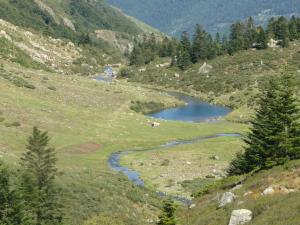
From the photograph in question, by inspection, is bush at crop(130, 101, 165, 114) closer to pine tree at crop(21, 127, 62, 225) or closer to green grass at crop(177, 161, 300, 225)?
pine tree at crop(21, 127, 62, 225)

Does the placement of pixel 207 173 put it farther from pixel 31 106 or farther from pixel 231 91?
pixel 231 91

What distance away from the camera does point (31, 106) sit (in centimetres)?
10231

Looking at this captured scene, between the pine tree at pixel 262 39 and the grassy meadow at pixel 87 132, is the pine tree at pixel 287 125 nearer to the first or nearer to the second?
the grassy meadow at pixel 87 132

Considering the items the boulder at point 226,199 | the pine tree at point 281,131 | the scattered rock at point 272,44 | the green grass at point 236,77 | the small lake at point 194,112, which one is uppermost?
the scattered rock at point 272,44

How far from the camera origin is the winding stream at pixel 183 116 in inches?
3002

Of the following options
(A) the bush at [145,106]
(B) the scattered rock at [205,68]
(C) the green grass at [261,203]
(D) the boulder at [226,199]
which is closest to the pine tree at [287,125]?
(C) the green grass at [261,203]

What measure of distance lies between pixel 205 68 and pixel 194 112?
59.9 m

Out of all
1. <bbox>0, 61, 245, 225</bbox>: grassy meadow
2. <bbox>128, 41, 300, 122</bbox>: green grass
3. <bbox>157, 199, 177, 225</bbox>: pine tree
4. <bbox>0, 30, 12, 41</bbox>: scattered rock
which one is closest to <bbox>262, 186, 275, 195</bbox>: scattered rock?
<bbox>157, 199, 177, 225</bbox>: pine tree

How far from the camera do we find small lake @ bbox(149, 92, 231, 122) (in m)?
128

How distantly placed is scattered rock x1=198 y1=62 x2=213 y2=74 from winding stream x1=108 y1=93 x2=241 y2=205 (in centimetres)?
2287

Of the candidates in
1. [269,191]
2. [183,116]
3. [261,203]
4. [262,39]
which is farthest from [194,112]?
[261,203]

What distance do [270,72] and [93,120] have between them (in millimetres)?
82106

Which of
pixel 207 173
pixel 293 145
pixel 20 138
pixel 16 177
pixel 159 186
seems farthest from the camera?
pixel 20 138

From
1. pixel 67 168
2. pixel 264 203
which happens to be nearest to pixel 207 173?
pixel 67 168
